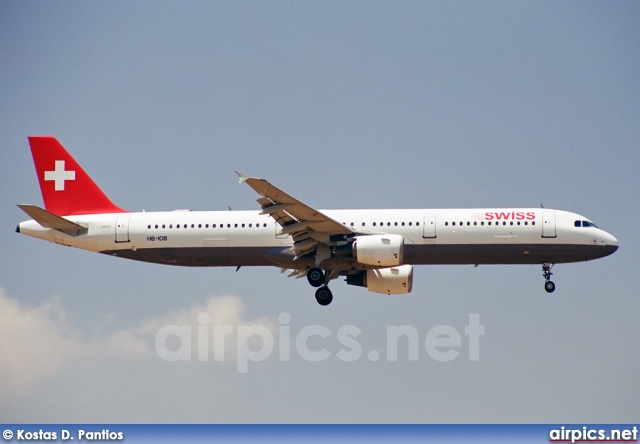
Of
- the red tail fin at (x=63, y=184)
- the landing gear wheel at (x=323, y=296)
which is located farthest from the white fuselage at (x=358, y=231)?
the red tail fin at (x=63, y=184)

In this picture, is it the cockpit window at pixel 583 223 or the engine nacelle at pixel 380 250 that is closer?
the engine nacelle at pixel 380 250

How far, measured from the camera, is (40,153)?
6250 cm

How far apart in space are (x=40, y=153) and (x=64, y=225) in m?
5.15

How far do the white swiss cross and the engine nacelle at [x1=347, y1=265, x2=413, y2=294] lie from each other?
15565 millimetres

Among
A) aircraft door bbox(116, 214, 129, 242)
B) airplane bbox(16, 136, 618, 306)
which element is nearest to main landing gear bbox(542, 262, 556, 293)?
airplane bbox(16, 136, 618, 306)

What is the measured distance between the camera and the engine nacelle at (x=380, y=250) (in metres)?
55.0

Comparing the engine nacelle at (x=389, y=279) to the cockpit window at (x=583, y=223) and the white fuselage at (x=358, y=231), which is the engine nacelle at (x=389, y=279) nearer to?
the white fuselage at (x=358, y=231)

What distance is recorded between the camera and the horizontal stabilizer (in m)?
57.6

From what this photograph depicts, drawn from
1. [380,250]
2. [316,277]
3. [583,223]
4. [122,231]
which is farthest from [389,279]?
[122,231]

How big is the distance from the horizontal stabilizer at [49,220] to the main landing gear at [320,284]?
11.5 meters

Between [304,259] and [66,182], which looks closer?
[304,259]

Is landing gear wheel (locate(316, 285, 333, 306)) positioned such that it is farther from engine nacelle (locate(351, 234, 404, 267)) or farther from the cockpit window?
the cockpit window

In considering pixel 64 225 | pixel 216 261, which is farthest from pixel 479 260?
pixel 64 225

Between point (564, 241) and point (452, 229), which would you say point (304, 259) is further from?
point (564, 241)
